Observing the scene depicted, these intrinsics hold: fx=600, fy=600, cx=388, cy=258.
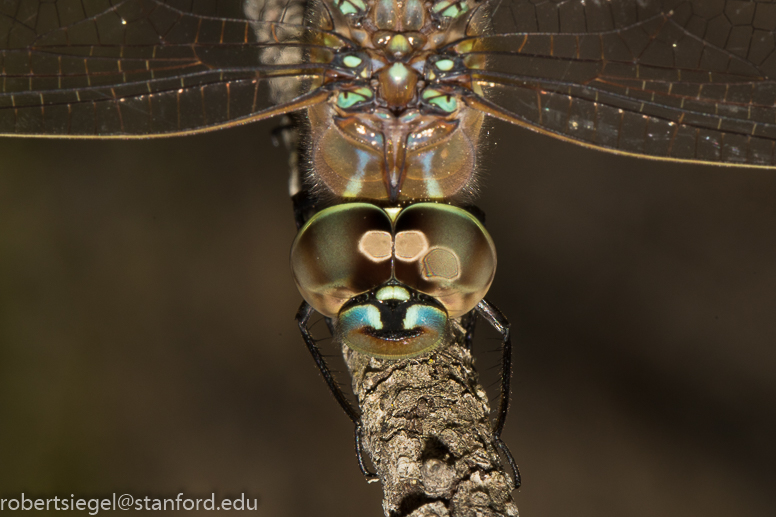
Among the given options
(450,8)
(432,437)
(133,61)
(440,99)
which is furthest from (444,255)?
(133,61)

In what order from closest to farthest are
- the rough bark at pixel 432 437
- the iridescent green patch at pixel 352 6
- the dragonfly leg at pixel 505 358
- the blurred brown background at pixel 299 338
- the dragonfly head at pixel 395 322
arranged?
the rough bark at pixel 432 437 → the dragonfly head at pixel 395 322 → the iridescent green patch at pixel 352 6 → the dragonfly leg at pixel 505 358 → the blurred brown background at pixel 299 338

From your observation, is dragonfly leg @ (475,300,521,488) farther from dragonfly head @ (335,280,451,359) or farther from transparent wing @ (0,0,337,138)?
transparent wing @ (0,0,337,138)

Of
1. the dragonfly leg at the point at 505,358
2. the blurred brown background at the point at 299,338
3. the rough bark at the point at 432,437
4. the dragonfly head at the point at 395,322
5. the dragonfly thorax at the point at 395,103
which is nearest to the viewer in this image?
the rough bark at the point at 432,437

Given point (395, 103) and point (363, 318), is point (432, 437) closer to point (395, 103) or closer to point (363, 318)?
point (363, 318)

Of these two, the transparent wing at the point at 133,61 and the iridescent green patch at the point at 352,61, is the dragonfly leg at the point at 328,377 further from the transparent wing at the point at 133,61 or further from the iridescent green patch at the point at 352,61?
the iridescent green patch at the point at 352,61

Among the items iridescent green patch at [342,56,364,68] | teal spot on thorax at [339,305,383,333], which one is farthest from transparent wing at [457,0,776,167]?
teal spot on thorax at [339,305,383,333]

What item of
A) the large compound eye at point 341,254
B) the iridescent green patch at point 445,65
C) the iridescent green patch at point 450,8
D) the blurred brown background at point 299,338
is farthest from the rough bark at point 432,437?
the blurred brown background at point 299,338

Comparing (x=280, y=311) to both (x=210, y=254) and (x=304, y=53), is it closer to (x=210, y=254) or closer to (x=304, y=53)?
(x=210, y=254)
